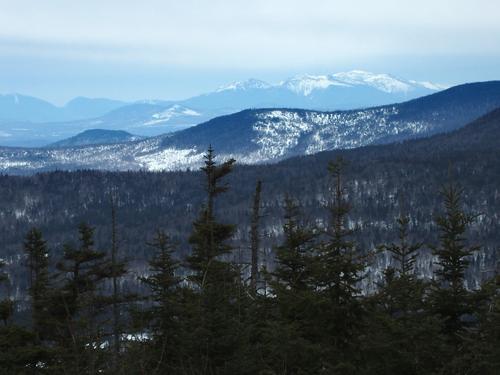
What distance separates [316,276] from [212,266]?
188 inches

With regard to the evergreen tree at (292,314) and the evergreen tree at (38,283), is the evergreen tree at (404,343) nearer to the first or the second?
the evergreen tree at (292,314)

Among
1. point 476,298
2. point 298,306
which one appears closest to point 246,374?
→ point 298,306

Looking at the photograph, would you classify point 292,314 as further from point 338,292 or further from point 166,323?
point 166,323

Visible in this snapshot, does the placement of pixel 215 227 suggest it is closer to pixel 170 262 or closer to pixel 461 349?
pixel 170 262

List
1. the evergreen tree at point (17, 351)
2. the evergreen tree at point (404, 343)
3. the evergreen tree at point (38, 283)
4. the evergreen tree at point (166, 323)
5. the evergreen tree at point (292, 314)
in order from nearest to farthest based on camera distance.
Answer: the evergreen tree at point (404, 343) → the evergreen tree at point (292, 314) → the evergreen tree at point (17, 351) → the evergreen tree at point (166, 323) → the evergreen tree at point (38, 283)

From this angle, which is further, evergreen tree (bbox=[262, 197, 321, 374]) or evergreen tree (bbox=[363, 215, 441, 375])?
evergreen tree (bbox=[262, 197, 321, 374])

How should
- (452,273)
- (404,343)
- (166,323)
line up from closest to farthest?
(404,343) → (452,273) → (166,323)

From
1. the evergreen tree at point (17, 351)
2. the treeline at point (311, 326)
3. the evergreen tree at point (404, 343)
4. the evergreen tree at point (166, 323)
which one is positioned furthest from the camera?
the evergreen tree at point (166, 323)

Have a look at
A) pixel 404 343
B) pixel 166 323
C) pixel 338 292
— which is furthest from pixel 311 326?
pixel 166 323

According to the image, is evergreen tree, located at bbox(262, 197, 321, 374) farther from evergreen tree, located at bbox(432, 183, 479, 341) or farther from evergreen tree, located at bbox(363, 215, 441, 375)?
evergreen tree, located at bbox(432, 183, 479, 341)

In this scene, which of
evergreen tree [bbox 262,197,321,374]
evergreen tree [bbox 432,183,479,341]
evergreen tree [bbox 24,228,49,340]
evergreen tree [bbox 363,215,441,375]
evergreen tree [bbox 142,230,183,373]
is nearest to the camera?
evergreen tree [bbox 363,215,441,375]

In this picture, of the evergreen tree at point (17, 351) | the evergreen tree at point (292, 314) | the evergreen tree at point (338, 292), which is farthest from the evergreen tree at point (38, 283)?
the evergreen tree at point (338, 292)

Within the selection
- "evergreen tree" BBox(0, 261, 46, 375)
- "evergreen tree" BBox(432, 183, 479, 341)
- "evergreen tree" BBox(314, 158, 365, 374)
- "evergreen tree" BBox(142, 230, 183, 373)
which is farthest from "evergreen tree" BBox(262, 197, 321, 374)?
"evergreen tree" BBox(0, 261, 46, 375)

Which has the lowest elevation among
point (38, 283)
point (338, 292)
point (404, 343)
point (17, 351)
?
point (38, 283)
